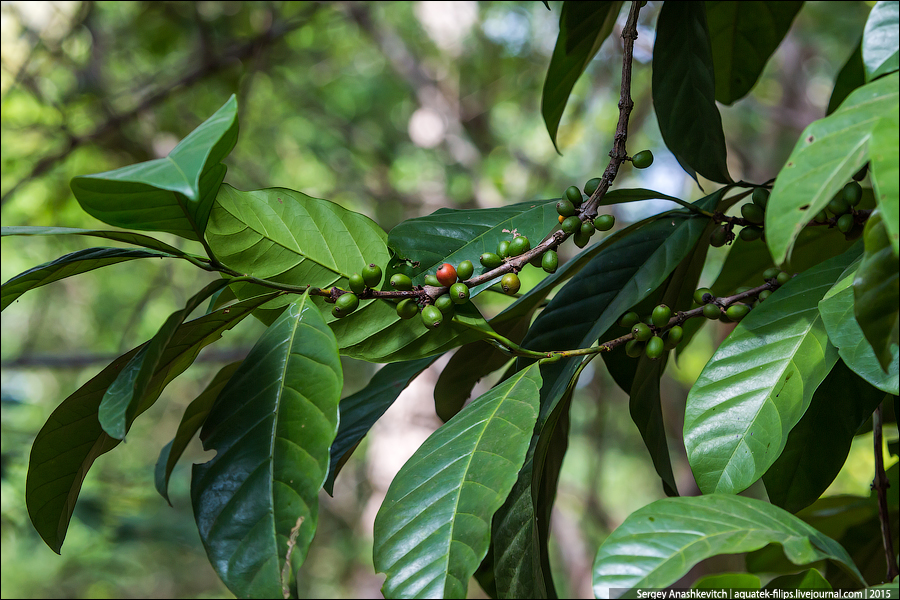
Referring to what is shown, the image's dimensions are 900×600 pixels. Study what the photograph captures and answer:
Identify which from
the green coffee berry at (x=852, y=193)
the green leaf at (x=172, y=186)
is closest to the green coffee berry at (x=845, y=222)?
the green coffee berry at (x=852, y=193)

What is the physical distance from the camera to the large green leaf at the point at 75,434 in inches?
19.4

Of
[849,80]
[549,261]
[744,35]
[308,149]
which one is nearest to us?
[549,261]

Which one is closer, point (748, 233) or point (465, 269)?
point (465, 269)

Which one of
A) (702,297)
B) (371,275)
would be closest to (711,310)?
(702,297)

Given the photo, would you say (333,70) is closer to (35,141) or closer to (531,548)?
(35,141)

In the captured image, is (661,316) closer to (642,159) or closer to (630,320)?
(630,320)

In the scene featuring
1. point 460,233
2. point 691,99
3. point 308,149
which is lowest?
point 460,233

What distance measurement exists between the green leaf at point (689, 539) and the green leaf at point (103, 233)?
1.23 ft

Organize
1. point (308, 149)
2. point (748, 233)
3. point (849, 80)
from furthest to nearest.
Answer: point (308, 149) < point (849, 80) < point (748, 233)

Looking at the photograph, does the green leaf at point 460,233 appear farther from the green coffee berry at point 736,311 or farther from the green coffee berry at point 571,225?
the green coffee berry at point 736,311

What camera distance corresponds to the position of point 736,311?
1.95ft

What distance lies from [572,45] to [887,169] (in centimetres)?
55

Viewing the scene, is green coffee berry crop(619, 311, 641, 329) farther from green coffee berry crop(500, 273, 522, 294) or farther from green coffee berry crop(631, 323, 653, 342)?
green coffee berry crop(500, 273, 522, 294)

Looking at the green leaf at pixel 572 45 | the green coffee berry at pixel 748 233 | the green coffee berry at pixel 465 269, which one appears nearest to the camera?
the green coffee berry at pixel 465 269
